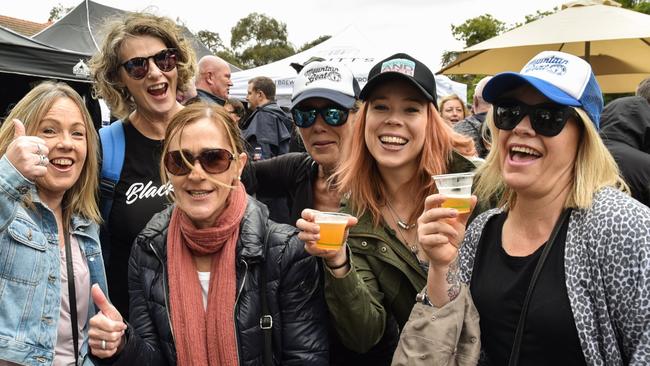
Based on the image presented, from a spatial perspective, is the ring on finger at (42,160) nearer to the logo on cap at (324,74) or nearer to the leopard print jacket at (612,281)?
the logo on cap at (324,74)

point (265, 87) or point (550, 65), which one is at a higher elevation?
point (265, 87)

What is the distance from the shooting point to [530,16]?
3114 cm

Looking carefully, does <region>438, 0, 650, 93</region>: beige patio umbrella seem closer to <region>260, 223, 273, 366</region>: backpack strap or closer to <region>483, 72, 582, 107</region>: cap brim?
<region>483, 72, 582, 107</region>: cap brim

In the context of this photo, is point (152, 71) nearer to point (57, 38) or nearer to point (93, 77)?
point (93, 77)

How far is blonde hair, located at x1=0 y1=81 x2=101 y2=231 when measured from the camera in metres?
2.64

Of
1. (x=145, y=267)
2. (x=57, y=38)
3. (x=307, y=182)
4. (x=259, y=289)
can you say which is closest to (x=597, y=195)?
(x=259, y=289)

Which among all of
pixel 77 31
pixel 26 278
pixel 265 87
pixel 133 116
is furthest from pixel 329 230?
pixel 77 31

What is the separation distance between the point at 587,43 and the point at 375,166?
16.4 feet

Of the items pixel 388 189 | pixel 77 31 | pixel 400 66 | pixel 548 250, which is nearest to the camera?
pixel 548 250

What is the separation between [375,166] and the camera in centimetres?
282

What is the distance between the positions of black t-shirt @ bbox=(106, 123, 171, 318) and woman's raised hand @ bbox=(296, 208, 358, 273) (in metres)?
1.23

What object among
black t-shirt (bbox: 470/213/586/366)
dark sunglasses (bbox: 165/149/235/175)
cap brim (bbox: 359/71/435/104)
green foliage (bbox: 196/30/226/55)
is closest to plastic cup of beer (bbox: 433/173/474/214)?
black t-shirt (bbox: 470/213/586/366)

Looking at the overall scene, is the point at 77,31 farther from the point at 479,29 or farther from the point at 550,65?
the point at 479,29

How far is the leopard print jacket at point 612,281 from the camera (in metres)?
1.67
